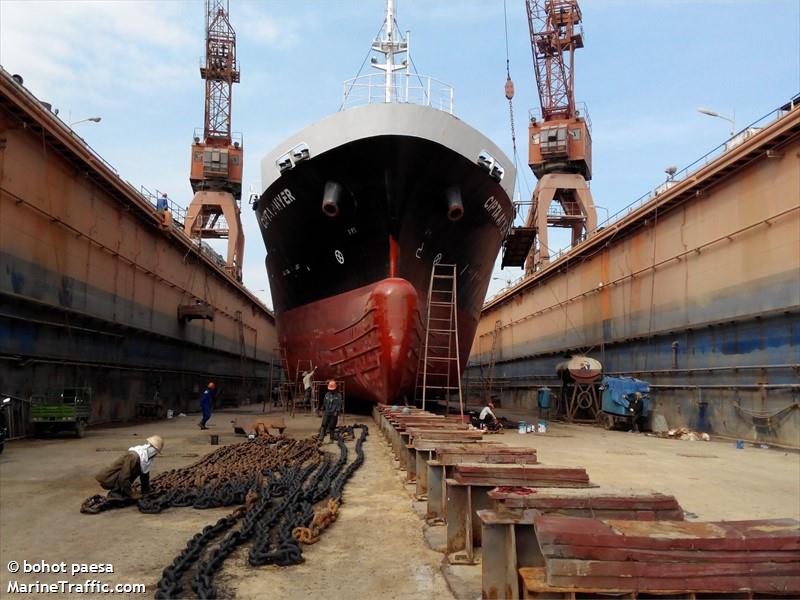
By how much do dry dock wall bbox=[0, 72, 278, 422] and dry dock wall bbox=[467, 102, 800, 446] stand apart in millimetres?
15249

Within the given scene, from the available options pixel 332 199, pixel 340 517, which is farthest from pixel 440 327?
pixel 340 517

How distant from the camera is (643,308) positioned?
61.5 feet

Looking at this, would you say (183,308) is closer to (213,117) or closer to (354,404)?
(354,404)

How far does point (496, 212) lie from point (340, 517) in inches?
504

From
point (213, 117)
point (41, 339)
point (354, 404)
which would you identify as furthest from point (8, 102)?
point (213, 117)

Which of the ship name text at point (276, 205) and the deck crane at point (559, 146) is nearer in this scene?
the ship name text at point (276, 205)

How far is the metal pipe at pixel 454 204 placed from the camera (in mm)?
14445

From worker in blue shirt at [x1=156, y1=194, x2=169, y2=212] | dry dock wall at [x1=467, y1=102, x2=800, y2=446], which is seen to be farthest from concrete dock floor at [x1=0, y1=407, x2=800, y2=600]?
worker in blue shirt at [x1=156, y1=194, x2=169, y2=212]

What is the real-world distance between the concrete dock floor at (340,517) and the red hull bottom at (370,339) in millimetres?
2646

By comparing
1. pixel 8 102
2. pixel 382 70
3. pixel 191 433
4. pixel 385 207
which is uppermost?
pixel 382 70

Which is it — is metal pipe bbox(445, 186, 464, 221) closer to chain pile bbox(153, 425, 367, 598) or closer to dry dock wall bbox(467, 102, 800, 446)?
dry dock wall bbox(467, 102, 800, 446)

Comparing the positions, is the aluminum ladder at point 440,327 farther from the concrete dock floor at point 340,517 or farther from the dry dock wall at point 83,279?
the dry dock wall at point 83,279

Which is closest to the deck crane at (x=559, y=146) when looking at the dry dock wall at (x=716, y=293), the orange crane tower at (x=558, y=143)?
the orange crane tower at (x=558, y=143)

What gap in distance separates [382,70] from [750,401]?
45.5 feet
